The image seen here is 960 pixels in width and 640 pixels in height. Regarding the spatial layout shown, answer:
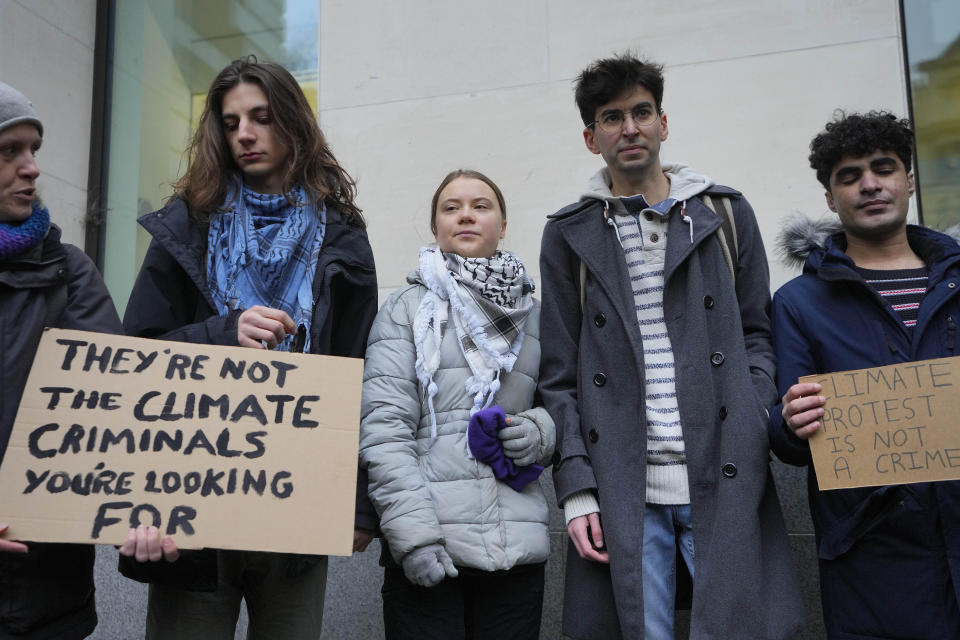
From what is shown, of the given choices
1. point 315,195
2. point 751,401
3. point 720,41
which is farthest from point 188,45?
point 751,401

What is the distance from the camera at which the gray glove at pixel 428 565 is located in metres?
2.41

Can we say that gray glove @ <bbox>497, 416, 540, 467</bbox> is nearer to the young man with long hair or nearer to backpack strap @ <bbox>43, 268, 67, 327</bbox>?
the young man with long hair

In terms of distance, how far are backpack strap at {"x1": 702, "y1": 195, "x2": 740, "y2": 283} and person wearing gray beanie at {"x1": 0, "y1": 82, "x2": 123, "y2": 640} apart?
191cm

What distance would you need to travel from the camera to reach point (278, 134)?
2.76 metres

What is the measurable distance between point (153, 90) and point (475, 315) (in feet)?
17.3

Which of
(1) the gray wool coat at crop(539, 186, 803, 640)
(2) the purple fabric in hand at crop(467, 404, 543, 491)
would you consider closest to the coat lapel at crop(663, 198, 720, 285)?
(1) the gray wool coat at crop(539, 186, 803, 640)

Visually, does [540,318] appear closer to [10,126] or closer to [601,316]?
[601,316]

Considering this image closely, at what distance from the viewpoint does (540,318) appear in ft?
9.60

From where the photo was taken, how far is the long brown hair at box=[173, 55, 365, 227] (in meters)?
2.71

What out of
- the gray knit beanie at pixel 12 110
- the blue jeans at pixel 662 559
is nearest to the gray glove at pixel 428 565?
the blue jeans at pixel 662 559

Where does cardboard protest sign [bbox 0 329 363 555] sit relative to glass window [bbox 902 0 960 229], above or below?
below

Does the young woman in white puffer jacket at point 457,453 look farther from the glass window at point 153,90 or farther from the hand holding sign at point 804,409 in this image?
the glass window at point 153,90

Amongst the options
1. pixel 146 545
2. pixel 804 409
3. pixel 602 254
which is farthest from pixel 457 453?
pixel 804 409

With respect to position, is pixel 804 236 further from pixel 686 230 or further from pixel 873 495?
pixel 873 495
